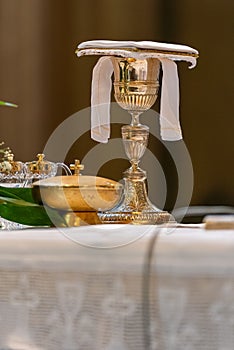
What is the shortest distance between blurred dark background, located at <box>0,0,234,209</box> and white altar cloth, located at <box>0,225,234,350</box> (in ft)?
6.91

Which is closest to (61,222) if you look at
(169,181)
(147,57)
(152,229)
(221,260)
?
(152,229)

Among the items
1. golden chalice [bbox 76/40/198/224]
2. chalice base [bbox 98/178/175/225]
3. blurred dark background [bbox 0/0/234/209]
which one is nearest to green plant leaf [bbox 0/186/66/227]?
chalice base [bbox 98/178/175/225]

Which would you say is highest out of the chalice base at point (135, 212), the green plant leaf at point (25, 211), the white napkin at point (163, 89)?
the white napkin at point (163, 89)

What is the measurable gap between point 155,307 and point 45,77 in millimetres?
2234

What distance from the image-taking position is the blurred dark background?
2770mm

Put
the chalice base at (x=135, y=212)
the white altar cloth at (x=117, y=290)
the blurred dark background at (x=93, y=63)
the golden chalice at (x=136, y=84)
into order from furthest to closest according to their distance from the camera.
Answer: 1. the blurred dark background at (x=93, y=63)
2. the golden chalice at (x=136, y=84)
3. the chalice base at (x=135, y=212)
4. the white altar cloth at (x=117, y=290)

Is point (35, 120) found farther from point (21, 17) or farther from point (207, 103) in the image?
point (207, 103)

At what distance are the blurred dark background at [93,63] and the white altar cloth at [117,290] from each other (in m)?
2.11

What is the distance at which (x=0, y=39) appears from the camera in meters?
2.81

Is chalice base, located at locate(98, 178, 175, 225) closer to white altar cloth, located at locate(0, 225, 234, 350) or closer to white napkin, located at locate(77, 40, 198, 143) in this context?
white napkin, located at locate(77, 40, 198, 143)

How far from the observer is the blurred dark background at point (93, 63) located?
9.09 feet

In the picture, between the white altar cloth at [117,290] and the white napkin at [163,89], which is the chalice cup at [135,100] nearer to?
the white napkin at [163,89]

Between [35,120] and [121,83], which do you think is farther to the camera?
[35,120]

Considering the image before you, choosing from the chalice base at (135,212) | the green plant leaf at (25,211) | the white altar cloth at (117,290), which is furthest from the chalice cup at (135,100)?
the white altar cloth at (117,290)
